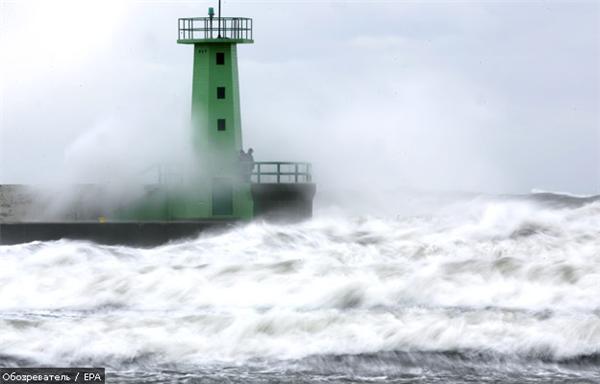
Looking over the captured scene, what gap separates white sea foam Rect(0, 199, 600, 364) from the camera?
12570mm

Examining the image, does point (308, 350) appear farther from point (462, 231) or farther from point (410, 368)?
point (462, 231)

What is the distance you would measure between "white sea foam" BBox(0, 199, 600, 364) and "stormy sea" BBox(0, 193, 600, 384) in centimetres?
3

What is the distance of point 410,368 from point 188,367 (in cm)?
206

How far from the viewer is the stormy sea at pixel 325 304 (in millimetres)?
A: 12008

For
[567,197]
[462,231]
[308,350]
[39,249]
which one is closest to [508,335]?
[308,350]

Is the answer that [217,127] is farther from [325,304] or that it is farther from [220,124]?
[325,304]

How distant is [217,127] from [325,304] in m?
8.05

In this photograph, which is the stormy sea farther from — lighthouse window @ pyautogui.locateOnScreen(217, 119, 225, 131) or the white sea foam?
lighthouse window @ pyautogui.locateOnScreen(217, 119, 225, 131)

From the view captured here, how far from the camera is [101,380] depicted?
11.3m

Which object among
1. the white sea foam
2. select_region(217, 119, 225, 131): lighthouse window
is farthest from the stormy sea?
select_region(217, 119, 225, 131): lighthouse window

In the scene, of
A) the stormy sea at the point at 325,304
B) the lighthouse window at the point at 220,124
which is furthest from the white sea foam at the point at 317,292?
the lighthouse window at the point at 220,124

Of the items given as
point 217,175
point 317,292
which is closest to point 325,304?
point 317,292

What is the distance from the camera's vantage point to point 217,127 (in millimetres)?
21906

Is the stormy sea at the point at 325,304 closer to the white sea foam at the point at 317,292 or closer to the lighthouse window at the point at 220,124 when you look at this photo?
the white sea foam at the point at 317,292
